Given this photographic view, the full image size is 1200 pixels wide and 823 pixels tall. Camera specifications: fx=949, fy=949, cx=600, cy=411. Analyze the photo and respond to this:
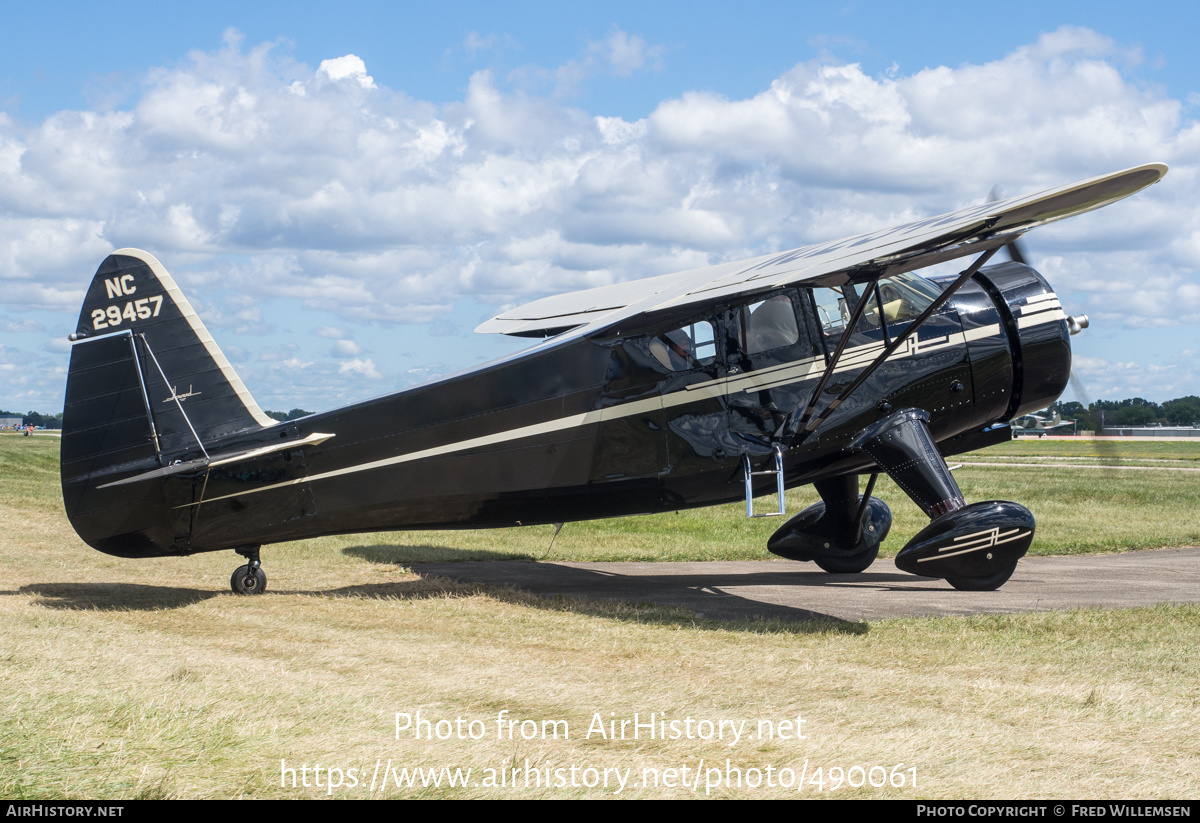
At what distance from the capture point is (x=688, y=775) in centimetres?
435

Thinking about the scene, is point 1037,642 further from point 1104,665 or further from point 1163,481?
point 1163,481

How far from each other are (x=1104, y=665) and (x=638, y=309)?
5152mm

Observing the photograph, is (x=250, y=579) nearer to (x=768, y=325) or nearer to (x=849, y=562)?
(x=768, y=325)

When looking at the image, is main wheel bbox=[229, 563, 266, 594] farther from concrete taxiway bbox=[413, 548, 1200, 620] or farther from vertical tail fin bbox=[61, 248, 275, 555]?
concrete taxiway bbox=[413, 548, 1200, 620]

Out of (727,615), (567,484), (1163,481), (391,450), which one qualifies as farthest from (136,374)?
(1163,481)

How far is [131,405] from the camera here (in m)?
9.38

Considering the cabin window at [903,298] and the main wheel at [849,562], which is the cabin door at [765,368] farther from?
the main wheel at [849,562]

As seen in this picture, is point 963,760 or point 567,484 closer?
point 963,760

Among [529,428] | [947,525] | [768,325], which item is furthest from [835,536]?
[529,428]

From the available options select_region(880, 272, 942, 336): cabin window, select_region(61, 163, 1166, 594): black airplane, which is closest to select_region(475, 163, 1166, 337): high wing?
select_region(61, 163, 1166, 594): black airplane

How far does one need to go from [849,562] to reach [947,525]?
11.7 ft

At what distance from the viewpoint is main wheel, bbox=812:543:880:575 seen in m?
12.5

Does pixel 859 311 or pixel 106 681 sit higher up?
pixel 859 311

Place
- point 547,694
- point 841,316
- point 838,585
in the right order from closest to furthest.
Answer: point 547,694 < point 841,316 < point 838,585
